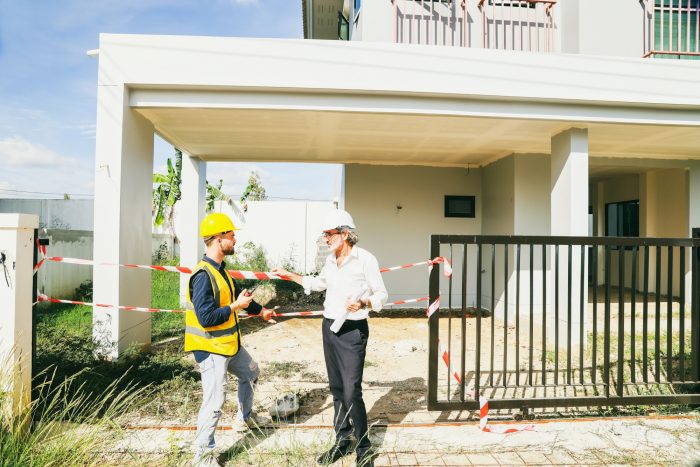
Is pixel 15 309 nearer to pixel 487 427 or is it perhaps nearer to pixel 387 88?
pixel 487 427

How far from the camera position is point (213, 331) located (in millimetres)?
3086

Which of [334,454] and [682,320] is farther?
[682,320]

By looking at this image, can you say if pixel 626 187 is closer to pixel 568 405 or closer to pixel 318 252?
pixel 318 252

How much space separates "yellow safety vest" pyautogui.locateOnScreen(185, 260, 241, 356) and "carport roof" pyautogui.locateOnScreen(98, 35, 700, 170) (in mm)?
3189

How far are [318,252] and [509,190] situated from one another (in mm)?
7542

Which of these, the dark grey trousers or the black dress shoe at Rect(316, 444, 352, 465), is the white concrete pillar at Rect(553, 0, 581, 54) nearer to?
the dark grey trousers

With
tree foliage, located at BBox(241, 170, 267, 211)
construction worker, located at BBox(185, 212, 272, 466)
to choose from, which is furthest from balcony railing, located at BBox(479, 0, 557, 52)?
tree foliage, located at BBox(241, 170, 267, 211)

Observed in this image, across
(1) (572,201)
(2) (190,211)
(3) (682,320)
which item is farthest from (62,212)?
(3) (682,320)

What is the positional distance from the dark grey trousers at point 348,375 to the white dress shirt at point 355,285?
0.10 m

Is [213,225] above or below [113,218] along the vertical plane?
below

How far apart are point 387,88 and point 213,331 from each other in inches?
153

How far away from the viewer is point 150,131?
643cm

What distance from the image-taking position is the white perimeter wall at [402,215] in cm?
A: 1012

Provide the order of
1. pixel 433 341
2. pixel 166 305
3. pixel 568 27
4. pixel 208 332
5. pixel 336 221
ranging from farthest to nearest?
pixel 568 27 < pixel 166 305 < pixel 433 341 < pixel 336 221 < pixel 208 332
